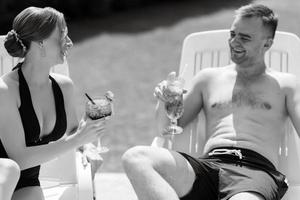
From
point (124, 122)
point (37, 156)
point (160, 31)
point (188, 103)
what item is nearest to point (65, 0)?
point (160, 31)

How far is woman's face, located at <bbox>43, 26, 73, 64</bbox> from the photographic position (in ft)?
11.2

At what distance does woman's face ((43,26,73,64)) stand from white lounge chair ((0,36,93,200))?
0.57 meters

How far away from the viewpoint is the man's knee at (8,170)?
9.59ft

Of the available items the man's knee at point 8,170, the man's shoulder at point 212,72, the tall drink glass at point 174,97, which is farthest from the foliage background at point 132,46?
the man's knee at point 8,170

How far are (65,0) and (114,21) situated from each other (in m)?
0.84

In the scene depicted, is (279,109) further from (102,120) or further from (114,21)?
Answer: (114,21)

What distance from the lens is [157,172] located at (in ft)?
11.4

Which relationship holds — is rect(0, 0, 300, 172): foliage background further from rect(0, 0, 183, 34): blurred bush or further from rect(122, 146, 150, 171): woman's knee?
rect(122, 146, 150, 171): woman's knee

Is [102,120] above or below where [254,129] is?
above

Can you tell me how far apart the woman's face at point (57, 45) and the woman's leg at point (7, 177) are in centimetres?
68

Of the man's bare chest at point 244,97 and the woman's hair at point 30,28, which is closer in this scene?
the woman's hair at point 30,28

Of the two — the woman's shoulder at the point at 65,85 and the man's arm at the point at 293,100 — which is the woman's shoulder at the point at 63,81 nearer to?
the woman's shoulder at the point at 65,85

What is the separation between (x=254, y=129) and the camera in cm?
388

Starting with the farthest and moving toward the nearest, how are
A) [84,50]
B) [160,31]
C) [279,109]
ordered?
[160,31] < [84,50] < [279,109]
